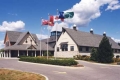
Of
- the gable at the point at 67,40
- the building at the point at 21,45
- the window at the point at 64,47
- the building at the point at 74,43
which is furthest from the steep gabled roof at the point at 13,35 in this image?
the window at the point at 64,47

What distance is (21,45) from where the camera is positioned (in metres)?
61.6

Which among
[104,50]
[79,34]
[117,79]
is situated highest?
[79,34]

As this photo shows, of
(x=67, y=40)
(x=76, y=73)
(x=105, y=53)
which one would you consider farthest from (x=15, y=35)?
(x=76, y=73)

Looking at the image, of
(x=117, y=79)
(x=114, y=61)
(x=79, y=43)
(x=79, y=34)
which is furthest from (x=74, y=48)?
(x=117, y=79)

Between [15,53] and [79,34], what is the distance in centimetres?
2236

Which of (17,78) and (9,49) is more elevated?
(9,49)

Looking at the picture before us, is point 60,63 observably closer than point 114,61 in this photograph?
Yes

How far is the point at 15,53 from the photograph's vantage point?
2387 inches

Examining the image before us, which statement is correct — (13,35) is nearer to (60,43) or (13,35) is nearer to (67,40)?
(60,43)

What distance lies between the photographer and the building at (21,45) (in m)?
59.9

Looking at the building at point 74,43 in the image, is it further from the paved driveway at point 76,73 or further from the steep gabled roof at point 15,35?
the paved driveway at point 76,73

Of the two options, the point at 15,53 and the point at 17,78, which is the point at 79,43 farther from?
the point at 17,78

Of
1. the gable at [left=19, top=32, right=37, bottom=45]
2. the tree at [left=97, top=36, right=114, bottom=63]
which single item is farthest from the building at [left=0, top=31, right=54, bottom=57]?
the tree at [left=97, top=36, right=114, bottom=63]

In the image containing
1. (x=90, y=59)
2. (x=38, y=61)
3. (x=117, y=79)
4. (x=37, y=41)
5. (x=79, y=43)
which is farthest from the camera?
(x=37, y=41)
